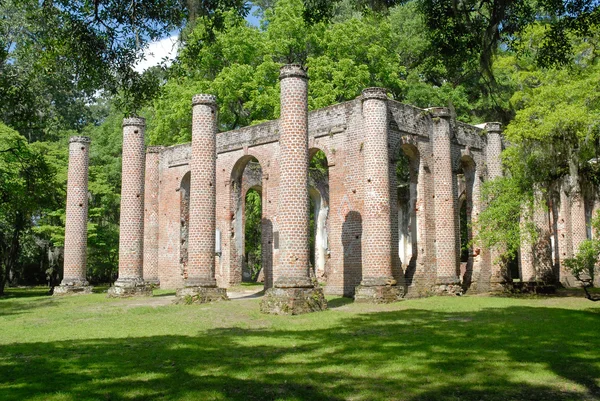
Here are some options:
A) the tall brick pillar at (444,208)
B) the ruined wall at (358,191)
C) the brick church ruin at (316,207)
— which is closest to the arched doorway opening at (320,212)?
the brick church ruin at (316,207)

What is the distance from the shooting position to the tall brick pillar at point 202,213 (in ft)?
60.5

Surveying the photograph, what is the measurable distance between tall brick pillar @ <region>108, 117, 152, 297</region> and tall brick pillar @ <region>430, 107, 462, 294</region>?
1126 centimetres

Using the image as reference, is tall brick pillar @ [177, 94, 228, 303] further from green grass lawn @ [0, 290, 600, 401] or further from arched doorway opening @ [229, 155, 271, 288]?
arched doorway opening @ [229, 155, 271, 288]

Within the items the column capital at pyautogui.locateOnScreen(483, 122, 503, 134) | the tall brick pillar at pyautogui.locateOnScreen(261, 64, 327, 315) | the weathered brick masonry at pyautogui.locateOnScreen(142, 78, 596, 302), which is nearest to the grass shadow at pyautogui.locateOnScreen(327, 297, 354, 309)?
the weathered brick masonry at pyautogui.locateOnScreen(142, 78, 596, 302)

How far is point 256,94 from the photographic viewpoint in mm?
28312

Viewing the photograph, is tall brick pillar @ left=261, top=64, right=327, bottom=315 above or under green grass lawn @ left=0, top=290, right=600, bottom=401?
above

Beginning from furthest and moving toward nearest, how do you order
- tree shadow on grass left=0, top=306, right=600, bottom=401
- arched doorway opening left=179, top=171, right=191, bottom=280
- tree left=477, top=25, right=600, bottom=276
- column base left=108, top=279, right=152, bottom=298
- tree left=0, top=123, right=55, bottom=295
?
1. arched doorway opening left=179, top=171, right=191, bottom=280
2. column base left=108, top=279, right=152, bottom=298
3. tree left=477, top=25, right=600, bottom=276
4. tree left=0, top=123, right=55, bottom=295
5. tree shadow on grass left=0, top=306, right=600, bottom=401

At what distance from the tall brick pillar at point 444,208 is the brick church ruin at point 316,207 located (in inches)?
1.7

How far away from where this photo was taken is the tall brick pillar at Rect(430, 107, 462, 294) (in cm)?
2138

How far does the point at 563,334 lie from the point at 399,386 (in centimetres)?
536

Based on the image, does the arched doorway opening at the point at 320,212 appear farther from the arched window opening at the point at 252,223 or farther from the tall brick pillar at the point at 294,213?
the tall brick pillar at the point at 294,213

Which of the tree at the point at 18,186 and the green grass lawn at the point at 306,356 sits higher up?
the tree at the point at 18,186

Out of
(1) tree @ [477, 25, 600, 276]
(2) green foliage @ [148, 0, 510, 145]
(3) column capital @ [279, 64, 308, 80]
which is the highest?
(2) green foliage @ [148, 0, 510, 145]

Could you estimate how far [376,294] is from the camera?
17.8 m
